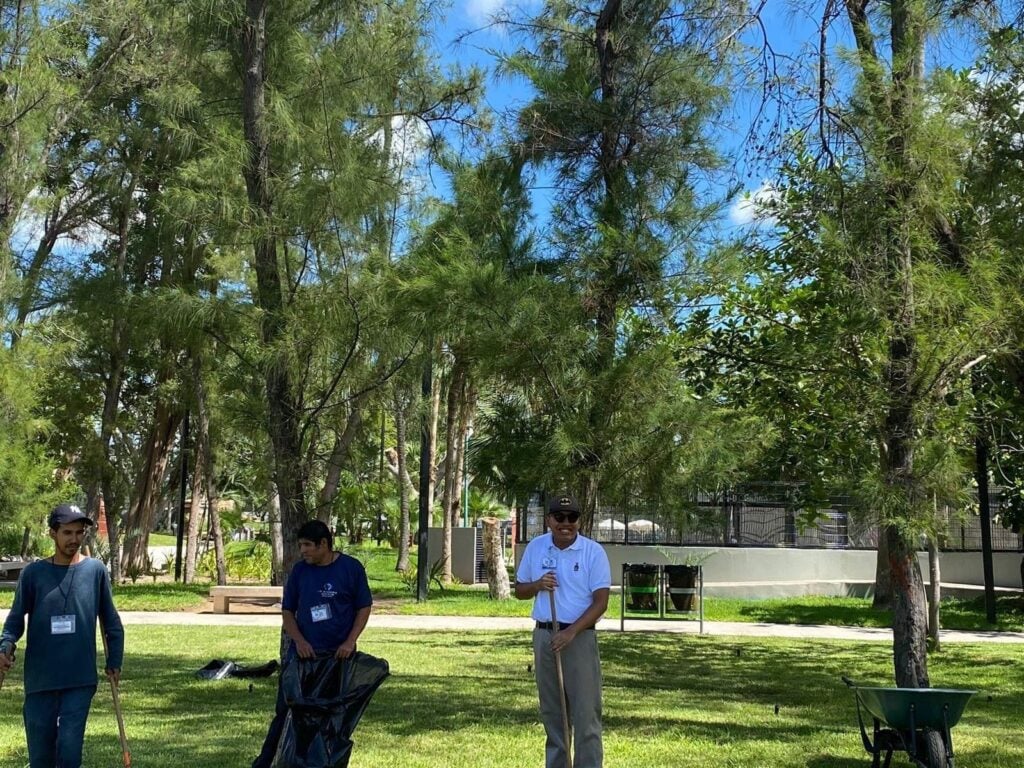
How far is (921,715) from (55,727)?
4302 mm

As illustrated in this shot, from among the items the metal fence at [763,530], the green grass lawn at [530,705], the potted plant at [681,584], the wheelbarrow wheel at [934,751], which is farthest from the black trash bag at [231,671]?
the metal fence at [763,530]

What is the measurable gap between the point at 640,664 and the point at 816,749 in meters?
5.01

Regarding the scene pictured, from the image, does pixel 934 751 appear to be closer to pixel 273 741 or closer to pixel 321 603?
pixel 321 603

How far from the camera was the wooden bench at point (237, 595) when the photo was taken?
715 inches

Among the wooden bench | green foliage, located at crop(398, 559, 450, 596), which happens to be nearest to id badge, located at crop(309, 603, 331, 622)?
the wooden bench

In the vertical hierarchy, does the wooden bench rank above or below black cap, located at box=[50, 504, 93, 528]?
below

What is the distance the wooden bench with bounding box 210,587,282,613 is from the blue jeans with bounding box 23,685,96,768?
13145 millimetres

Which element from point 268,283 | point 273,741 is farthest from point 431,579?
point 273,741

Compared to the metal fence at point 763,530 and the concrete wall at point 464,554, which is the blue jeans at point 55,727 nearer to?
the metal fence at point 763,530

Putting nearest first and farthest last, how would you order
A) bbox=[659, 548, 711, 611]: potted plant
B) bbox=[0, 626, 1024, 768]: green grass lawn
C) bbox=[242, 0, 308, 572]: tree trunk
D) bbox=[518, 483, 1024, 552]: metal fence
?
1. bbox=[0, 626, 1024, 768]: green grass lawn
2. bbox=[242, 0, 308, 572]: tree trunk
3. bbox=[659, 548, 711, 611]: potted plant
4. bbox=[518, 483, 1024, 552]: metal fence

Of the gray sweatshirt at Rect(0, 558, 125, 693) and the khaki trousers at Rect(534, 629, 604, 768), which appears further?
the khaki trousers at Rect(534, 629, 604, 768)

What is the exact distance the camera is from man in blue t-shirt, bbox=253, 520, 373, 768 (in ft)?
19.4

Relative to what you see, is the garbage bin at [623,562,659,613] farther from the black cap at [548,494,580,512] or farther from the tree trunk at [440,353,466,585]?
the black cap at [548,494,580,512]

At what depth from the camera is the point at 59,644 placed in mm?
5176
